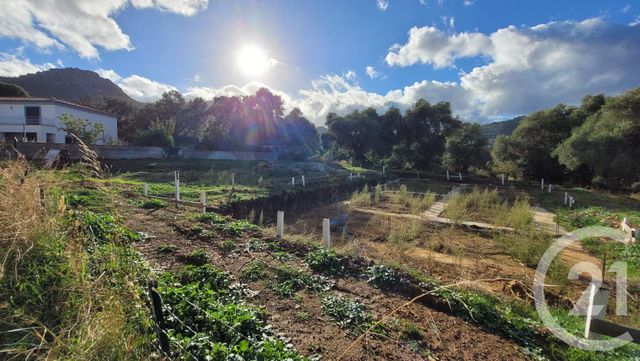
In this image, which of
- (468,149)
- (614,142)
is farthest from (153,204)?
(468,149)

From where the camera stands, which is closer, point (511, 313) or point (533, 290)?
point (511, 313)

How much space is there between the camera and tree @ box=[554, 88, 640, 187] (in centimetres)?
1627

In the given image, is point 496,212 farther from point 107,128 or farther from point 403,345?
point 107,128

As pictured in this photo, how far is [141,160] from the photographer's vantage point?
72.3 ft

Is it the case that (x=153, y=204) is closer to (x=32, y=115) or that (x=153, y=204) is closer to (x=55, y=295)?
(x=55, y=295)

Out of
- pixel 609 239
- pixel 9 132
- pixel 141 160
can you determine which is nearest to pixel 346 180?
pixel 609 239

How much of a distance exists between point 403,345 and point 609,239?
9551mm

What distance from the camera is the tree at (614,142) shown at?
16266 millimetres

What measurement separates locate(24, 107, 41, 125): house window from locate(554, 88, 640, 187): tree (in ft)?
127

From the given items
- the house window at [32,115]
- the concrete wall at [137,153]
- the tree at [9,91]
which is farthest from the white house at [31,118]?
the tree at [9,91]

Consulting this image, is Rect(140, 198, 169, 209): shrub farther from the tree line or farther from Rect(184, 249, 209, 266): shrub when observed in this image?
the tree line

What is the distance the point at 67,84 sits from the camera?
59.2 metres

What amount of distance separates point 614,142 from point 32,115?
40721mm

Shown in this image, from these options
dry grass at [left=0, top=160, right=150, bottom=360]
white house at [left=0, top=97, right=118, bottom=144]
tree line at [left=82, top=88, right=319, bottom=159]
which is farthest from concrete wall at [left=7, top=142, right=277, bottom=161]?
dry grass at [left=0, top=160, right=150, bottom=360]
